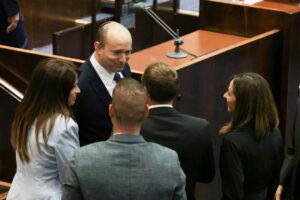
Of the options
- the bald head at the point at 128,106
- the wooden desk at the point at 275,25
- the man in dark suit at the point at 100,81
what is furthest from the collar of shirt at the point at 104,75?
the wooden desk at the point at 275,25

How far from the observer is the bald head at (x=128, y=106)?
2.21 metres

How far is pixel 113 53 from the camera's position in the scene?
9.77 ft

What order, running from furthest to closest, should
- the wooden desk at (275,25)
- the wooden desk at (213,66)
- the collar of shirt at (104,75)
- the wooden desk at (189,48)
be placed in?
the wooden desk at (275,25), the wooden desk at (189,48), the wooden desk at (213,66), the collar of shirt at (104,75)

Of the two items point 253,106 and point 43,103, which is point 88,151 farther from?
point 253,106

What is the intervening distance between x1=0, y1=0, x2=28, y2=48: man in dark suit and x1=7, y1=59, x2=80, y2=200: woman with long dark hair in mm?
2117

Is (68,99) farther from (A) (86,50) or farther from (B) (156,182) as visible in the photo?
(A) (86,50)

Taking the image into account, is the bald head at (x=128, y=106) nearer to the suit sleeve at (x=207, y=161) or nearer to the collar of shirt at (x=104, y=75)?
the suit sleeve at (x=207, y=161)

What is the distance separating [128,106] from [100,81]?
2.61 ft

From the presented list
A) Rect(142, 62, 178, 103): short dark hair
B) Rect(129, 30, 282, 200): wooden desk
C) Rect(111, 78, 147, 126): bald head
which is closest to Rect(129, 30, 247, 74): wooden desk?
Rect(129, 30, 282, 200): wooden desk

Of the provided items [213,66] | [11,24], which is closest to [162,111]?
[213,66]

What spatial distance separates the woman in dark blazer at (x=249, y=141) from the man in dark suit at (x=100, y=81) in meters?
0.48

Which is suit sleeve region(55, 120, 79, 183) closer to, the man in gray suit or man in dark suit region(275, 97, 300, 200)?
the man in gray suit

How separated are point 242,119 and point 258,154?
15 centimetres

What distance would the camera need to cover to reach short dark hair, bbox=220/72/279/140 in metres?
2.93
